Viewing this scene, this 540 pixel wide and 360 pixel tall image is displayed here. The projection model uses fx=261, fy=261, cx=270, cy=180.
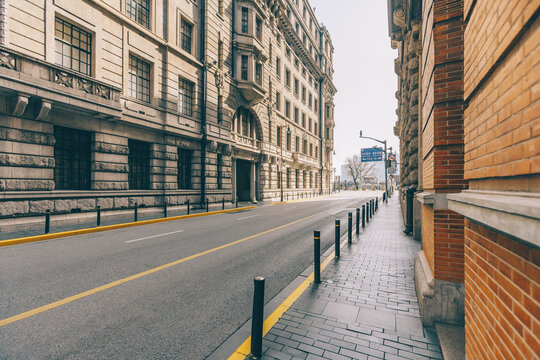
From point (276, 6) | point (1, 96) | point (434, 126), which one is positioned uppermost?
point (276, 6)

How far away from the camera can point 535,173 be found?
48.0 inches

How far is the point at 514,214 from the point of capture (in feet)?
4.00

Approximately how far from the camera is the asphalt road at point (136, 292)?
3203mm

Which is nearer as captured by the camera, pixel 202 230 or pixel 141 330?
pixel 141 330

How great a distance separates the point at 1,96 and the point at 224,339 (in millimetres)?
12709

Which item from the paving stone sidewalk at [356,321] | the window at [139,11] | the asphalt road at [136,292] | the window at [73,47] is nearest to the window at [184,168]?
the window at [73,47]

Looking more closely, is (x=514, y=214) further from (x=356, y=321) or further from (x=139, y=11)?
(x=139, y=11)

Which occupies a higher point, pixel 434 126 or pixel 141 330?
pixel 434 126

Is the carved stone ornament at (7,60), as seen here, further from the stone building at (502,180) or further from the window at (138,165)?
the stone building at (502,180)

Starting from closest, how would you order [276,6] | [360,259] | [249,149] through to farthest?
[360,259] < [249,149] < [276,6]

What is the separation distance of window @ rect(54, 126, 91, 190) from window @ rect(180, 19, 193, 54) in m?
10.3

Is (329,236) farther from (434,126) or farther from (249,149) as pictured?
(249,149)

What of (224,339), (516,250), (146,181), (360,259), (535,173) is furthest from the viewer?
(146,181)

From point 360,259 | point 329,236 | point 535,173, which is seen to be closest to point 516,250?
point 535,173
